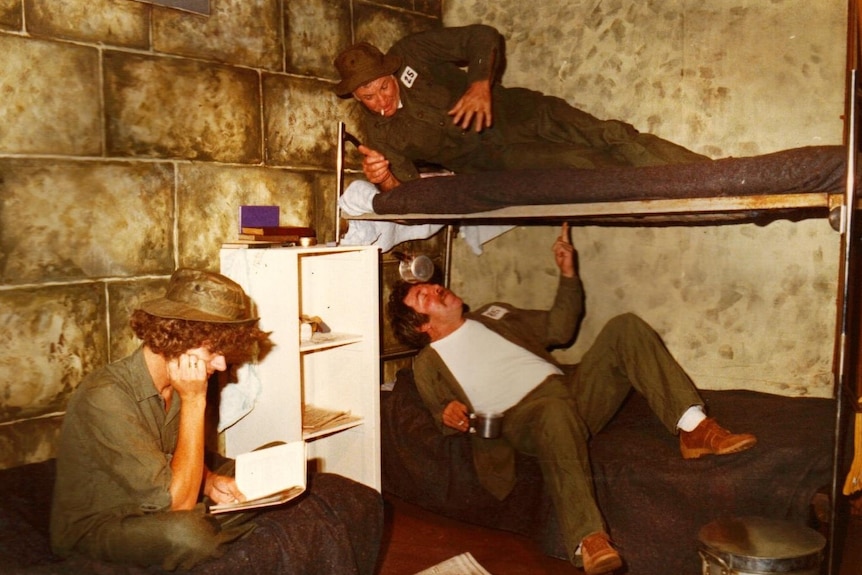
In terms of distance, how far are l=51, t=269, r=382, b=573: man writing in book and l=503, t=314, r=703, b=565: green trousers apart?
3.39ft

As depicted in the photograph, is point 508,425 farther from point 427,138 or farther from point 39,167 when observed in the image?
point 39,167

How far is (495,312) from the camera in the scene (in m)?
3.75

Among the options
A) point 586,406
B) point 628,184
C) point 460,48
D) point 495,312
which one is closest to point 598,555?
point 586,406

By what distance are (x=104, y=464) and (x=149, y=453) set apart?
5.8 inches

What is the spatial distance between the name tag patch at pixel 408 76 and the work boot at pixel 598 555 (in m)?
2.29

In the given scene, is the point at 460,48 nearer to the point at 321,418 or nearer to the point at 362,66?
the point at 362,66

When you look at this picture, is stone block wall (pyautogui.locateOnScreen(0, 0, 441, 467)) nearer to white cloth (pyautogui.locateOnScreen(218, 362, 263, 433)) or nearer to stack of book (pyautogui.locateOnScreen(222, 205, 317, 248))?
stack of book (pyautogui.locateOnScreen(222, 205, 317, 248))

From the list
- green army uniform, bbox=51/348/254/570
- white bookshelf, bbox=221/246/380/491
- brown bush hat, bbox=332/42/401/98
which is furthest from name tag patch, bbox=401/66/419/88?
green army uniform, bbox=51/348/254/570

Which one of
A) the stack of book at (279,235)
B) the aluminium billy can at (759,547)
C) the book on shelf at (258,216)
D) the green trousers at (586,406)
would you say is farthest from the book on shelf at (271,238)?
the aluminium billy can at (759,547)

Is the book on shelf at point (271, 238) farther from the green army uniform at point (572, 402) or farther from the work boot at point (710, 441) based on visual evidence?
the work boot at point (710, 441)

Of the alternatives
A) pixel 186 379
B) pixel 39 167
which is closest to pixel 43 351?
pixel 39 167

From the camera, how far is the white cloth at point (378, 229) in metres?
3.50

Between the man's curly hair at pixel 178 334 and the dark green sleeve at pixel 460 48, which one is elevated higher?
the dark green sleeve at pixel 460 48

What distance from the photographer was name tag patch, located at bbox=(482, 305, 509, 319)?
3.71m
